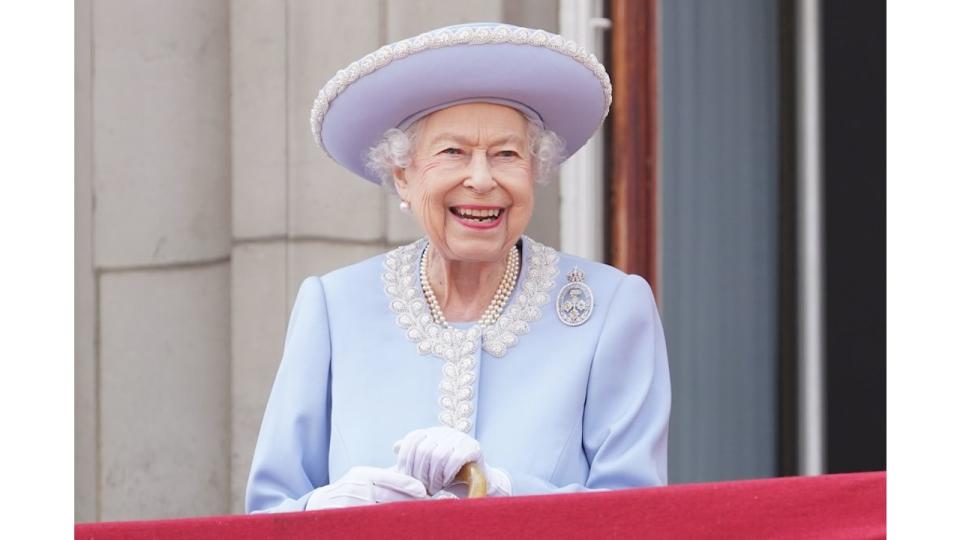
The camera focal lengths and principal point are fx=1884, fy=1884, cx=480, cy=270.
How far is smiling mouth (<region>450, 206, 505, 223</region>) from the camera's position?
326cm

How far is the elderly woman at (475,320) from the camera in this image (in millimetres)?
3225

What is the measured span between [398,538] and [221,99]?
9.29 feet

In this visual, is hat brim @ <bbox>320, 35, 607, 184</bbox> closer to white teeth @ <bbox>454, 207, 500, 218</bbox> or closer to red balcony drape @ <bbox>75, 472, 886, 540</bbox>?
white teeth @ <bbox>454, 207, 500, 218</bbox>

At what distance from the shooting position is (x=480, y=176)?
10.5 ft

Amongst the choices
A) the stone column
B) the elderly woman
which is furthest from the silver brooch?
the stone column

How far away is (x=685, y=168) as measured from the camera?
550 cm

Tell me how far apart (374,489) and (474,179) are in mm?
577

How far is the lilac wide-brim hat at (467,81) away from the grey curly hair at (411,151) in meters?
0.02

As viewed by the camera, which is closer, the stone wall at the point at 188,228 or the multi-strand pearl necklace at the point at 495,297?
the multi-strand pearl necklace at the point at 495,297

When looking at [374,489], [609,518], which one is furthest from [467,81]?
[609,518]

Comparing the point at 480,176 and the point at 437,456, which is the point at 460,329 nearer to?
the point at 480,176

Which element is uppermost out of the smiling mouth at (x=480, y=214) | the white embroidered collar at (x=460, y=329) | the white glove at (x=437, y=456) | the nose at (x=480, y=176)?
the nose at (x=480, y=176)

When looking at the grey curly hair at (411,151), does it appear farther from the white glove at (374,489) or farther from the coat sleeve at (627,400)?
the white glove at (374,489)

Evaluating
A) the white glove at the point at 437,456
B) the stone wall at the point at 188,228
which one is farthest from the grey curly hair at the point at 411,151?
the stone wall at the point at 188,228
